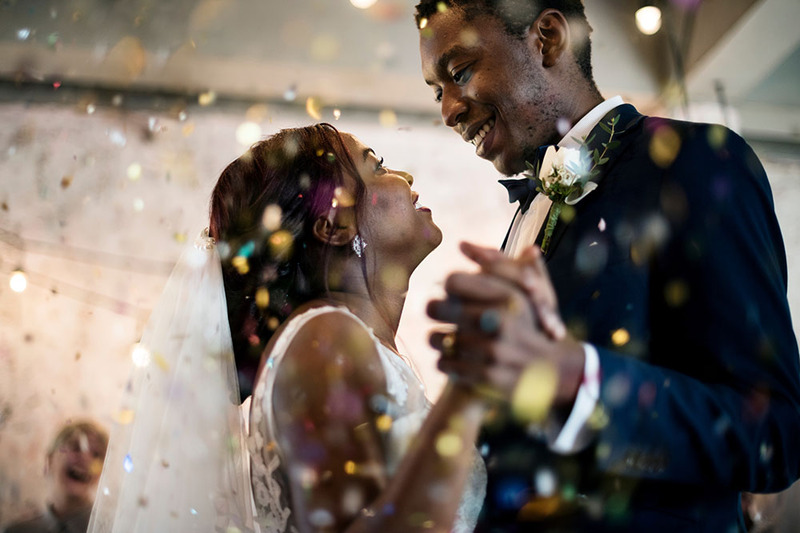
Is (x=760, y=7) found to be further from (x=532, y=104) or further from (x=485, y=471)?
(x=485, y=471)

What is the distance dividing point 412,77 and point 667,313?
3.64 meters

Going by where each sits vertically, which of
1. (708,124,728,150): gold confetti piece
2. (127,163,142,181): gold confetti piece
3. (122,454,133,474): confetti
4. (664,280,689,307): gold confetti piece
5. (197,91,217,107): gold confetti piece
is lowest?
(122,454,133,474): confetti

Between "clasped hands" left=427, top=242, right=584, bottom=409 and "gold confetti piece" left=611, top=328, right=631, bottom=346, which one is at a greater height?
"clasped hands" left=427, top=242, right=584, bottom=409

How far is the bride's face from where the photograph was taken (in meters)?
1.87

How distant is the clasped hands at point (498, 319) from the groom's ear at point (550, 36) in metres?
1.26

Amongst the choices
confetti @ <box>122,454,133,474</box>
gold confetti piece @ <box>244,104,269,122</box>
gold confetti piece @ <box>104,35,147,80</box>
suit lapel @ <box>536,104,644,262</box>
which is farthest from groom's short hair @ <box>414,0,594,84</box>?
gold confetti piece @ <box>104,35,147,80</box>

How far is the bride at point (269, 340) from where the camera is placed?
1409 millimetres

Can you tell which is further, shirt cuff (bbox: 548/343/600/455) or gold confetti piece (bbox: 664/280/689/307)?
gold confetti piece (bbox: 664/280/689/307)

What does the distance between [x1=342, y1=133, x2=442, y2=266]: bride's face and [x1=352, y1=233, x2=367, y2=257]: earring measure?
0.05ft

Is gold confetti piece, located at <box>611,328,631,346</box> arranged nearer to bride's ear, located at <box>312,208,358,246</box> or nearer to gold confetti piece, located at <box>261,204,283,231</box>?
bride's ear, located at <box>312,208,358,246</box>

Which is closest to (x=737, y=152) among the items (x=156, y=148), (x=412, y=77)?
(x=412, y=77)

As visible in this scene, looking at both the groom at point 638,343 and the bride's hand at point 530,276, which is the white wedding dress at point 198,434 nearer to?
the groom at point 638,343

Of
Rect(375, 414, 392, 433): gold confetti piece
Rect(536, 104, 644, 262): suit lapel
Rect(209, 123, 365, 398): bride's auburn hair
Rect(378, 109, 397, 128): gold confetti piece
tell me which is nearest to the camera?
Rect(375, 414, 392, 433): gold confetti piece

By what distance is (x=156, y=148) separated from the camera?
460cm
